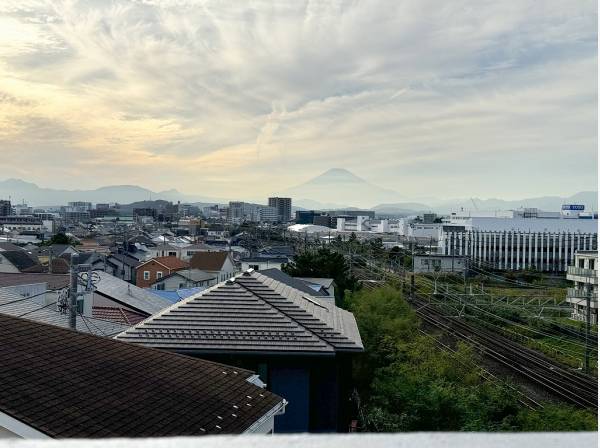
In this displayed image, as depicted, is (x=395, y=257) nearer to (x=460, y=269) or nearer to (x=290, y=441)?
(x=460, y=269)

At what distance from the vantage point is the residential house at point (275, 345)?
565cm

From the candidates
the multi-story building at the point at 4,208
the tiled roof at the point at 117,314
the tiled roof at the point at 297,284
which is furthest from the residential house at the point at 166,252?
the multi-story building at the point at 4,208

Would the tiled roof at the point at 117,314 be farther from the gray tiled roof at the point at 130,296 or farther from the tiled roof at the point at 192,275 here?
the tiled roof at the point at 192,275

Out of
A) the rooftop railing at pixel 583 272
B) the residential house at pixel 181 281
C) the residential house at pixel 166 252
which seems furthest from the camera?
the residential house at pixel 166 252

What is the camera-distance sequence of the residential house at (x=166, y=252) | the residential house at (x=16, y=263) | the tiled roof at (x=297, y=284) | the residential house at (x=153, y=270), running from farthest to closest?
the residential house at (x=166, y=252), the residential house at (x=153, y=270), the residential house at (x=16, y=263), the tiled roof at (x=297, y=284)

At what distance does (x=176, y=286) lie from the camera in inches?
793

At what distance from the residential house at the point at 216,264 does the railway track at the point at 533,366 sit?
9.27 meters

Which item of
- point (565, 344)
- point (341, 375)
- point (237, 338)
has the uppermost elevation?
point (237, 338)

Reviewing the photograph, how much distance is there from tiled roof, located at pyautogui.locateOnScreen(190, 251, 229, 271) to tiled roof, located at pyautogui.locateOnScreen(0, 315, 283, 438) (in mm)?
18905

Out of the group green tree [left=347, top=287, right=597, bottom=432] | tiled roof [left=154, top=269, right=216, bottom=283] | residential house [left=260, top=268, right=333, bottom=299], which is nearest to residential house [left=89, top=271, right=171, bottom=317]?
residential house [left=260, top=268, right=333, bottom=299]

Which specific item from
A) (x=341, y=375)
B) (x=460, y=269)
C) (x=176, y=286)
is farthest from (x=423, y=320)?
(x=460, y=269)

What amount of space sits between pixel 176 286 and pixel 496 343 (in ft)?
34.3

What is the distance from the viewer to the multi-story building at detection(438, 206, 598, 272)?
116 ft

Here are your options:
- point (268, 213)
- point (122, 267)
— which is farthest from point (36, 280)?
point (268, 213)
